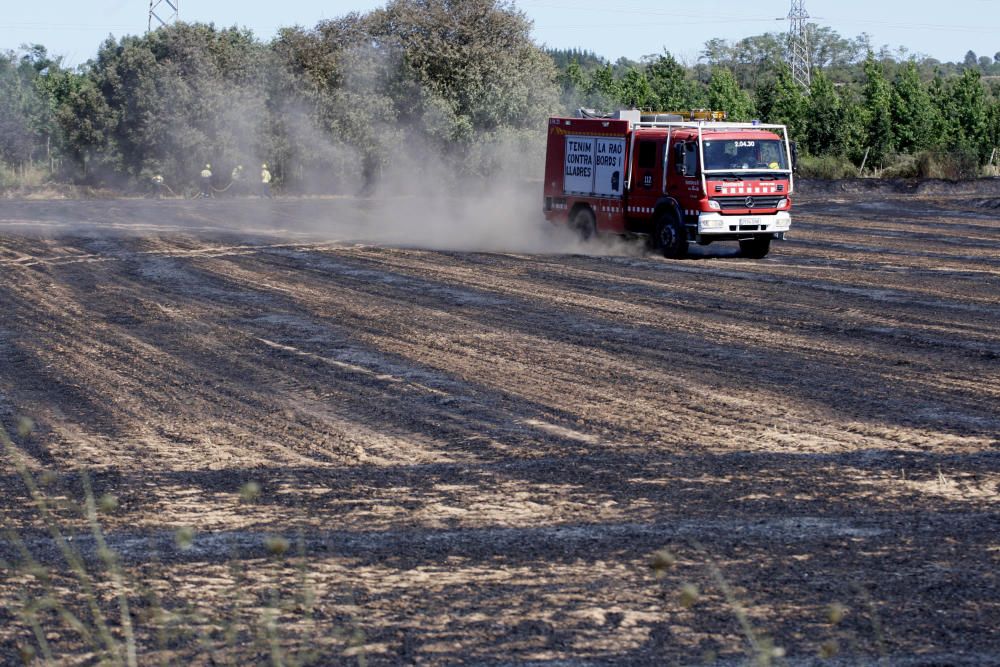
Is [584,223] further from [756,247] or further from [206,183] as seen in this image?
[206,183]

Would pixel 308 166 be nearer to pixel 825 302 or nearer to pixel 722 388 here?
pixel 825 302

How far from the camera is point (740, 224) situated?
2153cm

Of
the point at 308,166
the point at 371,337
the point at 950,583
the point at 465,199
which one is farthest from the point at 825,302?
the point at 308,166

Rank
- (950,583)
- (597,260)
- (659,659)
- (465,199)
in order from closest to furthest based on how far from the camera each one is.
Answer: (659,659)
(950,583)
(597,260)
(465,199)

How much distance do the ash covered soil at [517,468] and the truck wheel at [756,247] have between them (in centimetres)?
417

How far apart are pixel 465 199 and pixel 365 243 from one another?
10.7m

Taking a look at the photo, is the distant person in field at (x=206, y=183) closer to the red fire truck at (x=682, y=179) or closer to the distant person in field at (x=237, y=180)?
the distant person in field at (x=237, y=180)

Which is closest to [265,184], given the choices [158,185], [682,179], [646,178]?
[158,185]

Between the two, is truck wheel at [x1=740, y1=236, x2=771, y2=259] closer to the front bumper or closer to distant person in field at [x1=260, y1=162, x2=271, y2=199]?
the front bumper

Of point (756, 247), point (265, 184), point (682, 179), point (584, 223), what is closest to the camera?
point (682, 179)

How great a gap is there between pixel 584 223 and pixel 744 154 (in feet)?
11.9

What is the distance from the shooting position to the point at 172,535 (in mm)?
6617

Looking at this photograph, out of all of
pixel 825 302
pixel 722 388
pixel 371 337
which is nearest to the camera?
pixel 722 388

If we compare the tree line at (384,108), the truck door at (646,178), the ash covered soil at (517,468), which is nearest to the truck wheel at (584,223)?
the truck door at (646,178)
